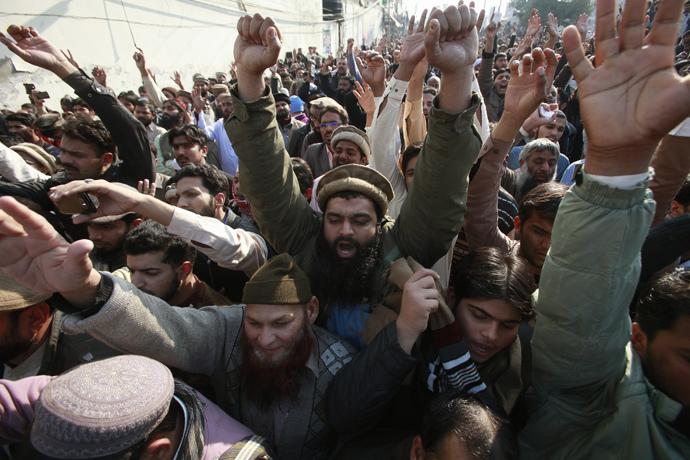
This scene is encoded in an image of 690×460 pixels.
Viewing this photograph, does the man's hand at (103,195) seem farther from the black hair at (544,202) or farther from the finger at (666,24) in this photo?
the black hair at (544,202)

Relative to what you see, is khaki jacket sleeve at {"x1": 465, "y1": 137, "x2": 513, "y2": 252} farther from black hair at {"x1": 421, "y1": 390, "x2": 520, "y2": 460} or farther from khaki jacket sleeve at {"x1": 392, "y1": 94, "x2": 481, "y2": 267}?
black hair at {"x1": 421, "y1": 390, "x2": 520, "y2": 460}

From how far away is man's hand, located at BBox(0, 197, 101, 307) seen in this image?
1076mm

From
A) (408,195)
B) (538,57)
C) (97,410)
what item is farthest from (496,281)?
(97,410)

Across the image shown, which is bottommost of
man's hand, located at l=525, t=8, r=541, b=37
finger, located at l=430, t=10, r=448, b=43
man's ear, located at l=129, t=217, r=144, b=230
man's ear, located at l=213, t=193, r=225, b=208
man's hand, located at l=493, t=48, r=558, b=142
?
man's ear, located at l=129, t=217, r=144, b=230

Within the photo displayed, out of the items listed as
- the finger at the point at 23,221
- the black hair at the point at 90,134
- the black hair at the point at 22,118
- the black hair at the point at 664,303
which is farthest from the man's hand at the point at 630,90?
the black hair at the point at 22,118

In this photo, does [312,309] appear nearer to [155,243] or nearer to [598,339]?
[155,243]

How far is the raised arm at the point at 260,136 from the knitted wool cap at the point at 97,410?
102 cm

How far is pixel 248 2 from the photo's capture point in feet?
60.8

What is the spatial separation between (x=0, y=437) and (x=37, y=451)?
0.26 m

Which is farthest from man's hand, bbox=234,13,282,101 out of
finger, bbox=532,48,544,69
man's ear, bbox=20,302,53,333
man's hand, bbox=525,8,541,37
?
man's hand, bbox=525,8,541,37

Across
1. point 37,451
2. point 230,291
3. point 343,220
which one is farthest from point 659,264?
point 230,291

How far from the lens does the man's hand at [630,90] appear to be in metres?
0.84

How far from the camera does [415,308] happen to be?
126cm

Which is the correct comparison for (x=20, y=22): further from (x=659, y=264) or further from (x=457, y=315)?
(x=659, y=264)
